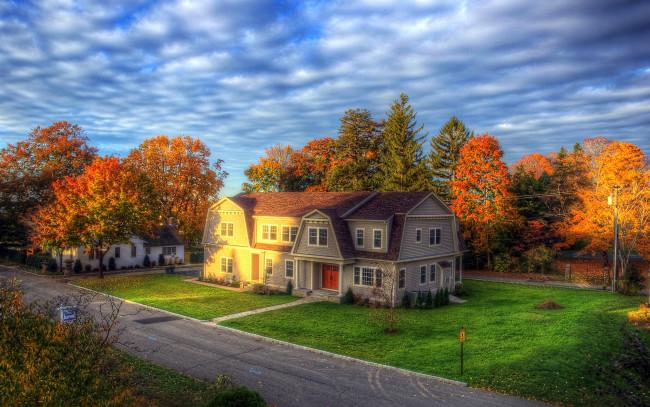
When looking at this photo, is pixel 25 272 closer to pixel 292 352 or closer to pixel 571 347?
pixel 292 352

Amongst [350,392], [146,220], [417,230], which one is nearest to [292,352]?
[350,392]

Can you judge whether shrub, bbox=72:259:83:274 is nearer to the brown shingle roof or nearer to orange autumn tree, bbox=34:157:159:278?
orange autumn tree, bbox=34:157:159:278

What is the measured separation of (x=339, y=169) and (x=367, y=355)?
119ft

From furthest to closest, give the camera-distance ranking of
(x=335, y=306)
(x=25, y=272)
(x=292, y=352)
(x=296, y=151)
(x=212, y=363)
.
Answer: (x=296, y=151)
(x=25, y=272)
(x=335, y=306)
(x=292, y=352)
(x=212, y=363)

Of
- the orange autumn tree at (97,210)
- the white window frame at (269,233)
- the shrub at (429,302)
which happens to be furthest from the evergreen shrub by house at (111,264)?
the shrub at (429,302)

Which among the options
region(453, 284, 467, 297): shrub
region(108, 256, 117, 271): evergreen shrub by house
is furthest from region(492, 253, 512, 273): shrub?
region(108, 256, 117, 271): evergreen shrub by house

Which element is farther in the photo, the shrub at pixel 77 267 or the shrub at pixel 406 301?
the shrub at pixel 77 267

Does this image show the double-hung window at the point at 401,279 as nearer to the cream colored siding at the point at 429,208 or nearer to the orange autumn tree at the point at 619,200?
the cream colored siding at the point at 429,208

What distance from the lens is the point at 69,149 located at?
47.7 meters

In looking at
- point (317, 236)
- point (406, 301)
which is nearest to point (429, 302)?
point (406, 301)

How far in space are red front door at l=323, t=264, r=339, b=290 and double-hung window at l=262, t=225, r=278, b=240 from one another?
517cm

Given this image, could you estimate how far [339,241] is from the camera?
93.4 feet

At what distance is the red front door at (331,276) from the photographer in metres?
30.6

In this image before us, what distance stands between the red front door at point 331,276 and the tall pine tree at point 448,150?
26.1m
